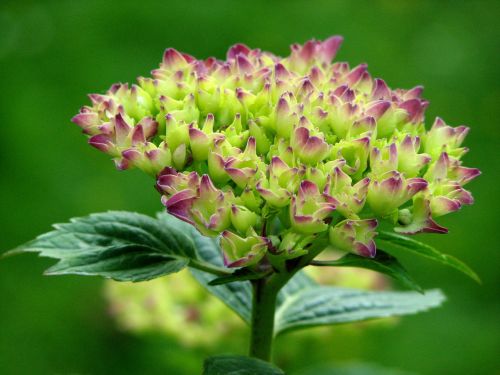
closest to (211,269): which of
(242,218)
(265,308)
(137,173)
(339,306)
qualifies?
(265,308)

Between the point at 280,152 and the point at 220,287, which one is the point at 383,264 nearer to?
the point at 280,152

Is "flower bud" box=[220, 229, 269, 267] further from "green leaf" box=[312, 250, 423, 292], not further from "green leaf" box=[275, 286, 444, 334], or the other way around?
"green leaf" box=[275, 286, 444, 334]

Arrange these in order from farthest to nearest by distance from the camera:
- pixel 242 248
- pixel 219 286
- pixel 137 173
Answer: pixel 137 173 → pixel 219 286 → pixel 242 248

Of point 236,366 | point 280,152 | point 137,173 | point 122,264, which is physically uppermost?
point 137,173

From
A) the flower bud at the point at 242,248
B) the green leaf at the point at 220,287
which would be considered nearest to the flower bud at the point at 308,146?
the flower bud at the point at 242,248

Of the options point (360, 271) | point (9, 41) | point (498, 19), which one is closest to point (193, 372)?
point (360, 271)

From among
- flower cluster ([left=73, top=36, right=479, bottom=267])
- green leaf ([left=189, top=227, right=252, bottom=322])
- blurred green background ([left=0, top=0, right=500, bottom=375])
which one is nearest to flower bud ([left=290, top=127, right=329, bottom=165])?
flower cluster ([left=73, top=36, right=479, bottom=267])

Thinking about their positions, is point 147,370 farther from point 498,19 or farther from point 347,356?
point 498,19
